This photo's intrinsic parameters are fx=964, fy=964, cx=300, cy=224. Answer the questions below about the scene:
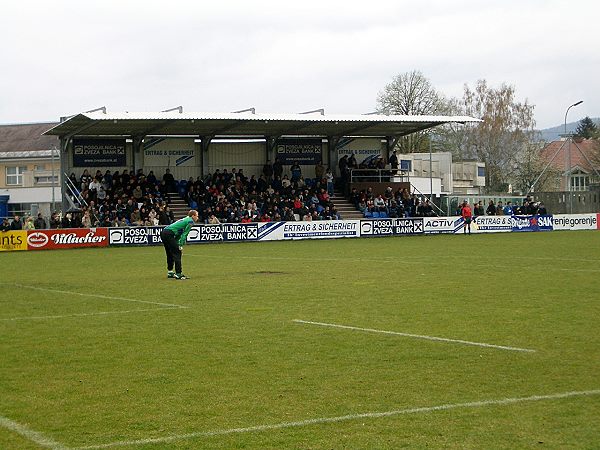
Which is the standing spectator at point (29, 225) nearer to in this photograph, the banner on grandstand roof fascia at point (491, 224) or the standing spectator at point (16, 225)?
the standing spectator at point (16, 225)

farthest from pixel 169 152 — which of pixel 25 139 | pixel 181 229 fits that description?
pixel 25 139

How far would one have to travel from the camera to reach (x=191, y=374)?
406 inches

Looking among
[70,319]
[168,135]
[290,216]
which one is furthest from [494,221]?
[70,319]

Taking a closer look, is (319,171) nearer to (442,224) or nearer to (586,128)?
(442,224)

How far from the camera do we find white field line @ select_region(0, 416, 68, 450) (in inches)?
291

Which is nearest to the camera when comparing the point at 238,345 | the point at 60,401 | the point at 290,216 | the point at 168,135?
the point at 60,401

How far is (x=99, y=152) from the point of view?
2083 inches

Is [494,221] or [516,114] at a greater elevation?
[516,114]

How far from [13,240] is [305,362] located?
3197 centimetres

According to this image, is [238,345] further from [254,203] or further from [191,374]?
[254,203]

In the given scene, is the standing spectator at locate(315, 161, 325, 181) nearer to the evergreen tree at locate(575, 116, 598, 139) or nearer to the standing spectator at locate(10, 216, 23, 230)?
the standing spectator at locate(10, 216, 23, 230)

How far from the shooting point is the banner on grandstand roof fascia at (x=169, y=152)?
5466 cm

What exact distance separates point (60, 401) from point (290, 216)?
4118 cm

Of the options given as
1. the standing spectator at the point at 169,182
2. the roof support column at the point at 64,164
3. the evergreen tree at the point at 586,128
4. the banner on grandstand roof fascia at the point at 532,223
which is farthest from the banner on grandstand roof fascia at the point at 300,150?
the evergreen tree at the point at 586,128
